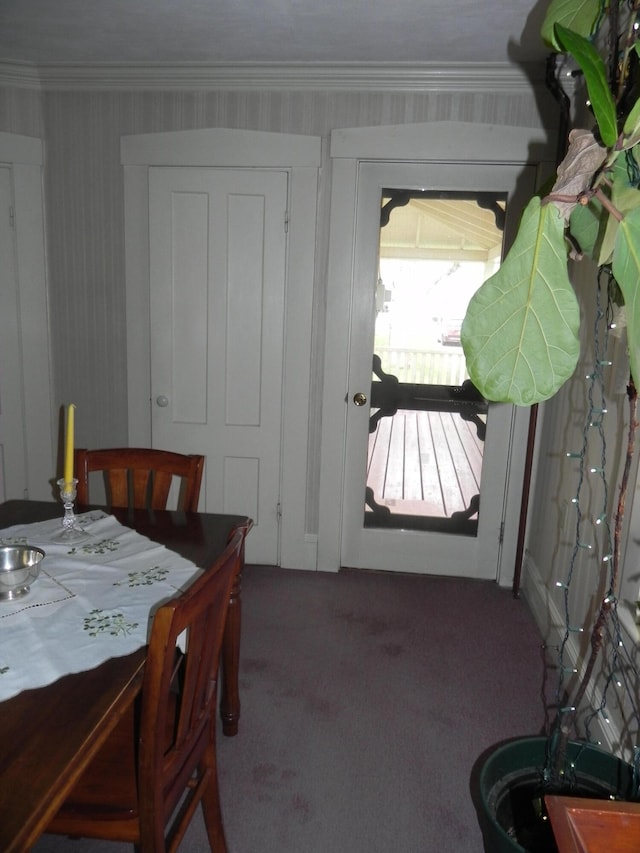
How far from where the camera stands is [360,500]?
319 centimetres

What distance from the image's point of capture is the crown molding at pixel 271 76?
2727 millimetres

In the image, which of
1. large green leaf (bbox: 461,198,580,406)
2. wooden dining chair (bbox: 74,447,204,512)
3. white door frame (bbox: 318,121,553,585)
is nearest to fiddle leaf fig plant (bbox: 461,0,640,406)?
large green leaf (bbox: 461,198,580,406)

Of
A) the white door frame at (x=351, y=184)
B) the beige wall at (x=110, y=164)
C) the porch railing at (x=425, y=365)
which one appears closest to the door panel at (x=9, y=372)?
the beige wall at (x=110, y=164)

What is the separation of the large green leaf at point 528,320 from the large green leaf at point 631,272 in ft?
0.21

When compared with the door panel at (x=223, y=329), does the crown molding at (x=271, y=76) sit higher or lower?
higher

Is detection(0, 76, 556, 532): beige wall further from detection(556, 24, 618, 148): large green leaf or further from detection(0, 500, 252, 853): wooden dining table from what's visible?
detection(556, 24, 618, 148): large green leaf

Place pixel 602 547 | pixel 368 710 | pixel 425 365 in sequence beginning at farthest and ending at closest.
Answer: pixel 425 365 < pixel 368 710 < pixel 602 547

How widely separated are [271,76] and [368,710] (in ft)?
8.93

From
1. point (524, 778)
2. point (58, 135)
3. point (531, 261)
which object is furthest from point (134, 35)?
point (524, 778)

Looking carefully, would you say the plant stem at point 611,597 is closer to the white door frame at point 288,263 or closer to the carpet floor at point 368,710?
the carpet floor at point 368,710

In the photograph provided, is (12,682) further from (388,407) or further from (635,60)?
(388,407)

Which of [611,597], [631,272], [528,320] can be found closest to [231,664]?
[611,597]

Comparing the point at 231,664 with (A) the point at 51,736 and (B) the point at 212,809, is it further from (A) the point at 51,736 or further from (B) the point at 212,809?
(A) the point at 51,736

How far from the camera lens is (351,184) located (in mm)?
2875
